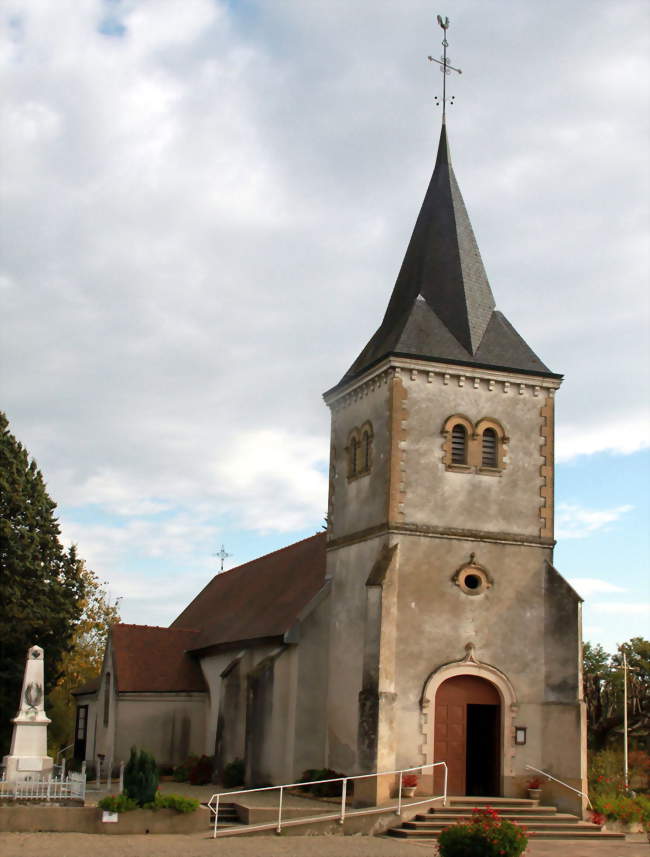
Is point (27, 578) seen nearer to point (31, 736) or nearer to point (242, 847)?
point (31, 736)

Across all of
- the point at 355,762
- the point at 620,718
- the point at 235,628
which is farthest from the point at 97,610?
the point at 355,762

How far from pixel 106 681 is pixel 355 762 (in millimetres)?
13505

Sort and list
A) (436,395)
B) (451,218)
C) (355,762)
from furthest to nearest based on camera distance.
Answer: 1. (451,218)
2. (436,395)
3. (355,762)

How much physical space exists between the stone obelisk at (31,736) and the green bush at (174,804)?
4.67 m

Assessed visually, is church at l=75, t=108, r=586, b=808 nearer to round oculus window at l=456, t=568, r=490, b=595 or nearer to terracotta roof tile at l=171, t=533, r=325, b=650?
round oculus window at l=456, t=568, r=490, b=595

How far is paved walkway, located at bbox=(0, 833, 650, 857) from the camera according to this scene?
59.3 feet

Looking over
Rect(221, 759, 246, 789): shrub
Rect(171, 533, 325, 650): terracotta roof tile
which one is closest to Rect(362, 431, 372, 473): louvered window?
Rect(171, 533, 325, 650): terracotta roof tile

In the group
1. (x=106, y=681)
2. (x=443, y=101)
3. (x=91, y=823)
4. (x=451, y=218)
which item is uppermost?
(x=443, y=101)

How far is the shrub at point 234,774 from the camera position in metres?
28.0

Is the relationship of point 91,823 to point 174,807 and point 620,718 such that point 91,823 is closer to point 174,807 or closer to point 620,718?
point 174,807

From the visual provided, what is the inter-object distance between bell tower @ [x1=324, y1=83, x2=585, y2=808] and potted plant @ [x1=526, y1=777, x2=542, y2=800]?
0.79ft

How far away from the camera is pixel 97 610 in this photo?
52.3 m

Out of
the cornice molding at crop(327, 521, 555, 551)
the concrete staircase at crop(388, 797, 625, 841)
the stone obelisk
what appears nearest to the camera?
the concrete staircase at crop(388, 797, 625, 841)

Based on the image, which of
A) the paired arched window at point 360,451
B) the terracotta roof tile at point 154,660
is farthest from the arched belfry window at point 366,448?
the terracotta roof tile at point 154,660
